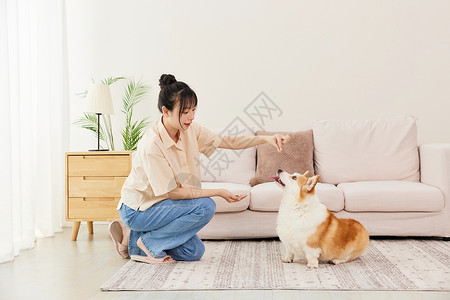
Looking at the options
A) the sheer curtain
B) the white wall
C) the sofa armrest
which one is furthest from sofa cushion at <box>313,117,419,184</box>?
the sheer curtain

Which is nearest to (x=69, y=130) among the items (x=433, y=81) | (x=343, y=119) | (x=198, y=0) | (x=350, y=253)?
(x=198, y=0)

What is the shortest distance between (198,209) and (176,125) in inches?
18.8

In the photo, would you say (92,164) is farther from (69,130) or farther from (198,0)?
(198,0)

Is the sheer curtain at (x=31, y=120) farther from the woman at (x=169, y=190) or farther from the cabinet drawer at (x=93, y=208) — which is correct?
the woman at (x=169, y=190)

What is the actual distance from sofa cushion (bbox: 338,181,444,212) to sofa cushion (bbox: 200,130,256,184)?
83cm

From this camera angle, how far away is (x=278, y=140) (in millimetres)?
2615

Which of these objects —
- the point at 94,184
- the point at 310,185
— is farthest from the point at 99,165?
the point at 310,185

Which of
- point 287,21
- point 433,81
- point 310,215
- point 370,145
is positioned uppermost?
point 287,21

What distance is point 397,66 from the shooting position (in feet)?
13.9

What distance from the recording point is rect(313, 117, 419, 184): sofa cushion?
372cm

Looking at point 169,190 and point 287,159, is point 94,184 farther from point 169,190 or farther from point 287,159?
point 287,159

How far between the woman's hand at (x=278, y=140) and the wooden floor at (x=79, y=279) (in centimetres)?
77

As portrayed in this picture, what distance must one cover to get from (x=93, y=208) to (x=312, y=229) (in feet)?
5.79

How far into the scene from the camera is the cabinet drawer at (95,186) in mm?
3623
